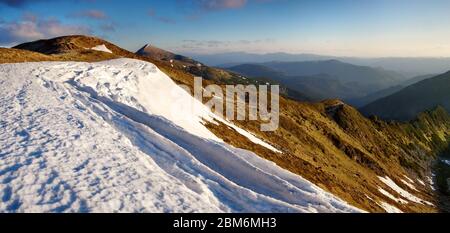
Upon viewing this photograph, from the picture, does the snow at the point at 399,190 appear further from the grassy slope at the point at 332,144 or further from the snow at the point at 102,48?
the snow at the point at 102,48

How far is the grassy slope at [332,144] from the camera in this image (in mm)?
35281

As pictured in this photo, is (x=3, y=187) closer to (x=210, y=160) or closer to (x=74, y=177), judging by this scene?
(x=74, y=177)

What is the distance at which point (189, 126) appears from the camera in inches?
1271

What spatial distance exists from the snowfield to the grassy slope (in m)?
9.32

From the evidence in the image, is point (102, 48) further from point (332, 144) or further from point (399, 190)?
point (399, 190)

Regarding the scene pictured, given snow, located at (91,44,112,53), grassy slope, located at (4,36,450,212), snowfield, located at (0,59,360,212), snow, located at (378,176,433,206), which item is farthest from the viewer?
snow, located at (91,44,112,53)

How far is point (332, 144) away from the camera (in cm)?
6888

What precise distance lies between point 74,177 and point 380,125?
375 feet

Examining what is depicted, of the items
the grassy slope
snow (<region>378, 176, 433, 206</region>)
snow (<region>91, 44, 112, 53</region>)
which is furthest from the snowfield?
snow (<region>378, 176, 433, 206</region>)

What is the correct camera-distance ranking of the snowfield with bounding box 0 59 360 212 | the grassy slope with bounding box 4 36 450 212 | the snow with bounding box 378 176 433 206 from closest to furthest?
Result: the snowfield with bounding box 0 59 360 212
the grassy slope with bounding box 4 36 450 212
the snow with bounding box 378 176 433 206

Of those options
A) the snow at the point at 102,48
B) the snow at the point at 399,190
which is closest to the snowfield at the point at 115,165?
the snow at the point at 102,48

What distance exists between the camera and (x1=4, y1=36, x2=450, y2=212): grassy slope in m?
35.3

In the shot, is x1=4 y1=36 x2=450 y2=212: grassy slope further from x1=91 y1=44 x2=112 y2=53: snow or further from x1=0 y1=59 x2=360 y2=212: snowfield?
x1=0 y1=59 x2=360 y2=212: snowfield

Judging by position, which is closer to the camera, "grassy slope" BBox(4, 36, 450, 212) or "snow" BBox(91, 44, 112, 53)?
"grassy slope" BBox(4, 36, 450, 212)
